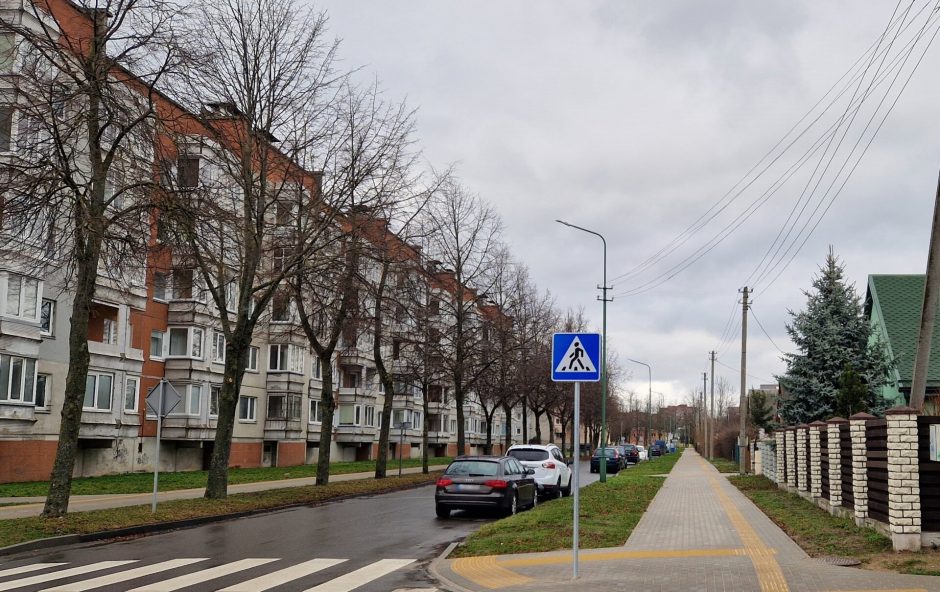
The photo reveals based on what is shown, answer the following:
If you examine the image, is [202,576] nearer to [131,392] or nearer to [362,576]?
[362,576]

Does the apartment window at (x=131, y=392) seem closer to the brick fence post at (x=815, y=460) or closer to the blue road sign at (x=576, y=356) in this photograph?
the brick fence post at (x=815, y=460)

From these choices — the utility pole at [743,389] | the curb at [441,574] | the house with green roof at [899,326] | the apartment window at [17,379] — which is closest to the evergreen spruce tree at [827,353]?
the house with green roof at [899,326]

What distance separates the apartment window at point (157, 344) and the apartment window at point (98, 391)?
4718mm

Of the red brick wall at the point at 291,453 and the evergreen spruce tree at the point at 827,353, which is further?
the red brick wall at the point at 291,453

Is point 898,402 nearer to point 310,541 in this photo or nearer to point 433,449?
point 310,541

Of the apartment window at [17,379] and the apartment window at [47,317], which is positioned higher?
the apartment window at [47,317]

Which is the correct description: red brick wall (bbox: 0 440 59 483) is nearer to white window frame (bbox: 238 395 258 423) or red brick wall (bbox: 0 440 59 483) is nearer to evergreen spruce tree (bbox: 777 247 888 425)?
white window frame (bbox: 238 395 258 423)

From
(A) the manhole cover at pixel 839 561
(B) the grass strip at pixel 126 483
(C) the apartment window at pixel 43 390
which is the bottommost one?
(B) the grass strip at pixel 126 483

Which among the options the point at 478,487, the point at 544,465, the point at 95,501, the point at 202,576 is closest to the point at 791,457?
the point at 544,465

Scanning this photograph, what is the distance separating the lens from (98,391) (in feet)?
116

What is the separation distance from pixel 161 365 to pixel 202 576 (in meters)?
32.3

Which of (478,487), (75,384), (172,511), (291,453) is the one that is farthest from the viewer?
(291,453)

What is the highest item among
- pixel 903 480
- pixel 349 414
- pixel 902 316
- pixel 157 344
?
pixel 902 316

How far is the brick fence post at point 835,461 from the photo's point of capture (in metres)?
17.3
